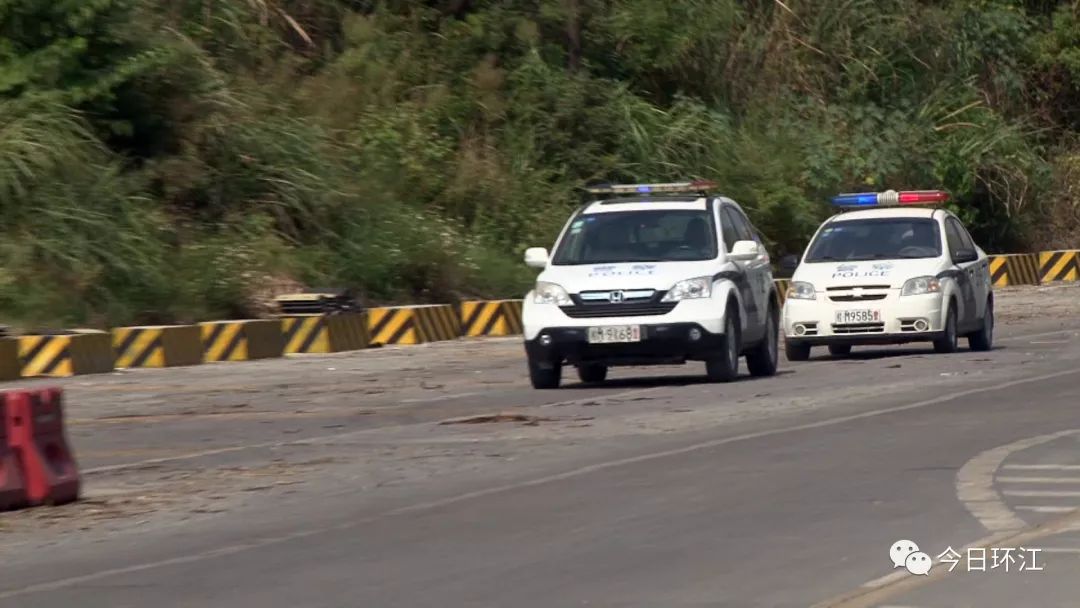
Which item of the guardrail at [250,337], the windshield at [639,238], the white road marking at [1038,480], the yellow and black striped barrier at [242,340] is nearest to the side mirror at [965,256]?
the guardrail at [250,337]

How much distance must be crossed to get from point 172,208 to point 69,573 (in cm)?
2281

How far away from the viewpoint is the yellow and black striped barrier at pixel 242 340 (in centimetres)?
2526

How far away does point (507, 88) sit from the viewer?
39438 mm

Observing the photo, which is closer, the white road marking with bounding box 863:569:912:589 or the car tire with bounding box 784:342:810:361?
the white road marking with bounding box 863:569:912:589

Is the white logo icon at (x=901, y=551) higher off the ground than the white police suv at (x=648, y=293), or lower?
higher

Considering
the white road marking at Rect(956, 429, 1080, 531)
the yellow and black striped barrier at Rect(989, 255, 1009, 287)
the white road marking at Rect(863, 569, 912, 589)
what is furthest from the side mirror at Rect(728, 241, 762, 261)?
the yellow and black striped barrier at Rect(989, 255, 1009, 287)

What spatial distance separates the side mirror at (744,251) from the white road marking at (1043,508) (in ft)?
30.7

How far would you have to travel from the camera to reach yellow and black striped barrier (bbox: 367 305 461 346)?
28.6 meters

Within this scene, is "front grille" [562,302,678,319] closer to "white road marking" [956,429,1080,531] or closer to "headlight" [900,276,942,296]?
"headlight" [900,276,942,296]

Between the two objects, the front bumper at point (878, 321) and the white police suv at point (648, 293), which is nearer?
the white police suv at point (648, 293)

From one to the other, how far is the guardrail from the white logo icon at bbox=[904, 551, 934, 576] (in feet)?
51.1

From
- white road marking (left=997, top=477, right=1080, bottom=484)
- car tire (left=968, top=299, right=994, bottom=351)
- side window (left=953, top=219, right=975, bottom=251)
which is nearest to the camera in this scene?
white road marking (left=997, top=477, right=1080, bottom=484)

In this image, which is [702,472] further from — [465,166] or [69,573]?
[465,166]

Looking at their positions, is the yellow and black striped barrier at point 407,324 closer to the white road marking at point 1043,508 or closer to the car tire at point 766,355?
the car tire at point 766,355
